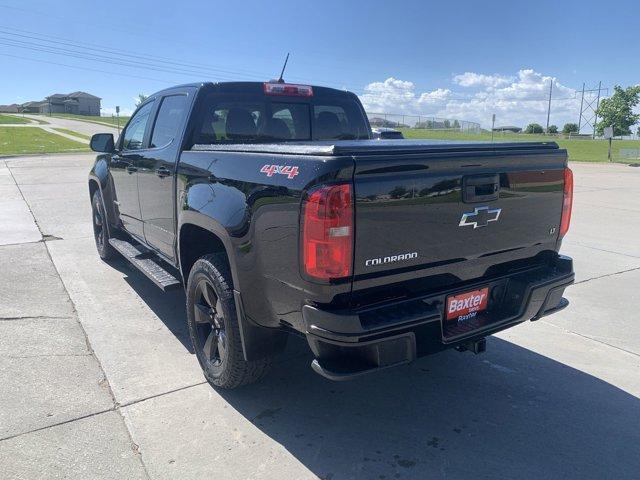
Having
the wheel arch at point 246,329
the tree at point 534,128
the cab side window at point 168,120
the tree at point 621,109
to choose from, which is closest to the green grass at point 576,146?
the tree at point 621,109

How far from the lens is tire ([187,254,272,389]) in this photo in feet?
10.2

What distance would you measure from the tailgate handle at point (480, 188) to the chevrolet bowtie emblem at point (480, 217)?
0.20 ft

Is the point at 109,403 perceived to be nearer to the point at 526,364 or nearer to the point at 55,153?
the point at 526,364

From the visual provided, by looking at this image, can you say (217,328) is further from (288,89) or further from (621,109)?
(621,109)

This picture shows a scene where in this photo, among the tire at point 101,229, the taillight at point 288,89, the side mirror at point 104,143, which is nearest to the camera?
the taillight at point 288,89

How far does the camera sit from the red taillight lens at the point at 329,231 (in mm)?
2357

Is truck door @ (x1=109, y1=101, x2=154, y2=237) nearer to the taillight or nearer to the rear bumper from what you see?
the taillight

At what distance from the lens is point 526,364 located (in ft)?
12.9

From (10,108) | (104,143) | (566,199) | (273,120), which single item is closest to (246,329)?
(273,120)

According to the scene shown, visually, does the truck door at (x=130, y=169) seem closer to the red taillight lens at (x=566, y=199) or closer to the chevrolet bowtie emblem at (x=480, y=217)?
the chevrolet bowtie emblem at (x=480, y=217)

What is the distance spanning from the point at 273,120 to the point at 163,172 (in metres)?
1.00

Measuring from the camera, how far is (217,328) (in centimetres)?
342

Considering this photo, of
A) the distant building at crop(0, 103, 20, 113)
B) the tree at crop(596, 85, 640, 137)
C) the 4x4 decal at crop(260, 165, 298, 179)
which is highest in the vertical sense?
the distant building at crop(0, 103, 20, 113)

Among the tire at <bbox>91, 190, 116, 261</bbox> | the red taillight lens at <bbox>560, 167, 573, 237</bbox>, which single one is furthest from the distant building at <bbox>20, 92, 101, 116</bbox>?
the red taillight lens at <bbox>560, 167, 573, 237</bbox>
